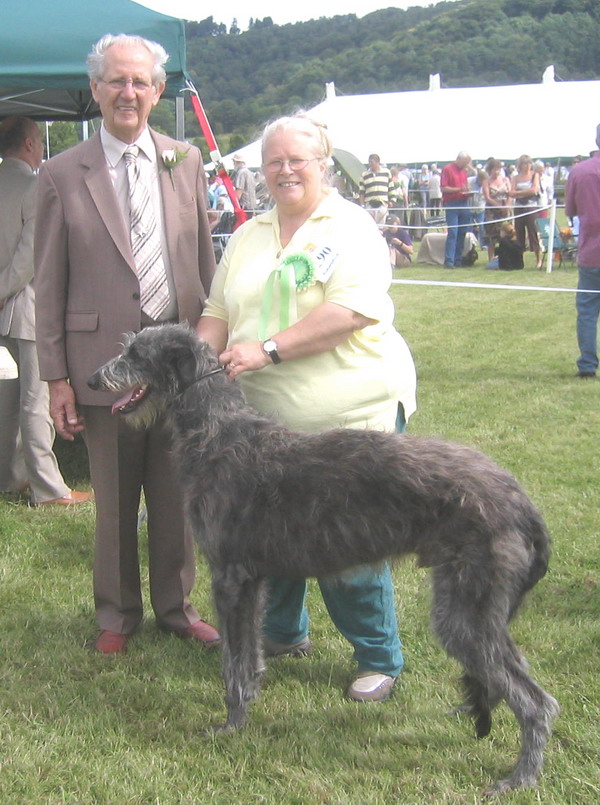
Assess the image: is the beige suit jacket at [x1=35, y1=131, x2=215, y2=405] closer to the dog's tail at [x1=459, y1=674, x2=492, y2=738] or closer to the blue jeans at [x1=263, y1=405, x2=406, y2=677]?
the blue jeans at [x1=263, y1=405, x2=406, y2=677]

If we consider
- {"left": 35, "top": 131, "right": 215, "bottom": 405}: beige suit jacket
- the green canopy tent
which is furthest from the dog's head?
the green canopy tent

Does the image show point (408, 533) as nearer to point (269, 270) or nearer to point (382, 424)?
point (382, 424)

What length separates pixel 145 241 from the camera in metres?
3.59

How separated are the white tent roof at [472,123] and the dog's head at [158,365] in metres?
27.3

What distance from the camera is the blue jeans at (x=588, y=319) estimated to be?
8.84m

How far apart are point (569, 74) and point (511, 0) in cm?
1825

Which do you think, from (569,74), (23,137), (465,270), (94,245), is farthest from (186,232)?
(569,74)

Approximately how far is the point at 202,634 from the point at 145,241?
6.00 feet

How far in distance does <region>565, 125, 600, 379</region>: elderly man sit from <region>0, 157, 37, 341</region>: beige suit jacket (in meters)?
5.56

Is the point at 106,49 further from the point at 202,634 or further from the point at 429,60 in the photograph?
the point at 429,60

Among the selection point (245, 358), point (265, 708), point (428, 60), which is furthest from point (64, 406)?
point (428, 60)

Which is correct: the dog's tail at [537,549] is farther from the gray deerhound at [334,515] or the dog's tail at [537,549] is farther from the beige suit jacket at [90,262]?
the beige suit jacket at [90,262]

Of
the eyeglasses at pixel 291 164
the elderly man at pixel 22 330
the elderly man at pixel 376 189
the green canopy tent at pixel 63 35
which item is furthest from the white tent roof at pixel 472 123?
the eyeglasses at pixel 291 164

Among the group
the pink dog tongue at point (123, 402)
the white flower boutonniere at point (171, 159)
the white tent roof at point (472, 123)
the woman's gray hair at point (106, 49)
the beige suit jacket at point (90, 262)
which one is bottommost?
the pink dog tongue at point (123, 402)
